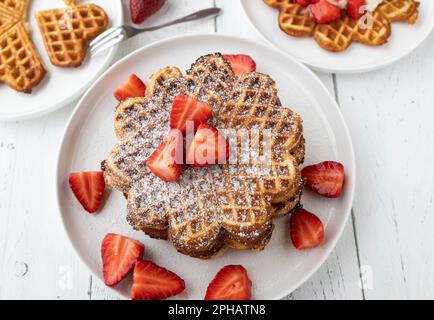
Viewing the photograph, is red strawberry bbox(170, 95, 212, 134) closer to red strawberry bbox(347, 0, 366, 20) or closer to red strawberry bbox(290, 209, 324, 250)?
red strawberry bbox(290, 209, 324, 250)

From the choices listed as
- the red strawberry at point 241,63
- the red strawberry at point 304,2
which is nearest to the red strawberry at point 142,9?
the red strawberry at point 241,63

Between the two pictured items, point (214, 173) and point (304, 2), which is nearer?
point (214, 173)

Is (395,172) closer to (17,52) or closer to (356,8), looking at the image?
(356,8)

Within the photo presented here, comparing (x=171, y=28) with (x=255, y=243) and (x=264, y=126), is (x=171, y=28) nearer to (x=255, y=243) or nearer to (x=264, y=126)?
(x=264, y=126)

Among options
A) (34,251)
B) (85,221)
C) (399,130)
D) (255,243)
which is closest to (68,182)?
(85,221)

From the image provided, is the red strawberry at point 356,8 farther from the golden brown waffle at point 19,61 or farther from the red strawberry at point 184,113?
the golden brown waffle at point 19,61

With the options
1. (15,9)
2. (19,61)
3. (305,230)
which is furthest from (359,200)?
(15,9)

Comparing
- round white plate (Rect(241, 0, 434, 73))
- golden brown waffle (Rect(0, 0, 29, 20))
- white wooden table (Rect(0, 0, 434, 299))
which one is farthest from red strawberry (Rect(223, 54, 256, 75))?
golden brown waffle (Rect(0, 0, 29, 20))
